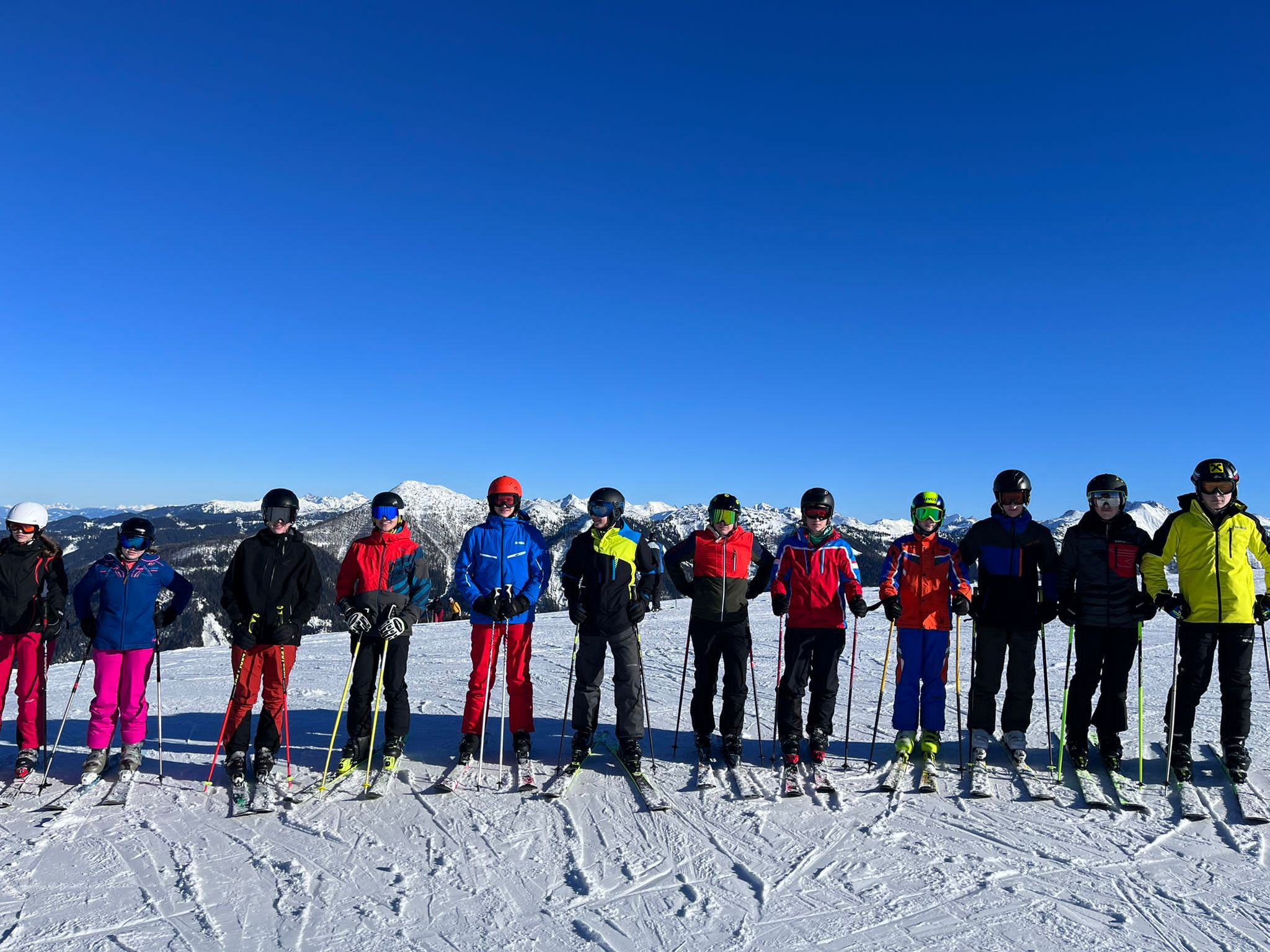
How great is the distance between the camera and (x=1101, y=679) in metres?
6.23

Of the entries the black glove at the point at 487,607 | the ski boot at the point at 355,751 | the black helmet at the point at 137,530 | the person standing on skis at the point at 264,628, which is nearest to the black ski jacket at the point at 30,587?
the black helmet at the point at 137,530

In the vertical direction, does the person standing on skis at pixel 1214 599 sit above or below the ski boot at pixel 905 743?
above

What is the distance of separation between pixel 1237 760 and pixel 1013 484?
8.56ft

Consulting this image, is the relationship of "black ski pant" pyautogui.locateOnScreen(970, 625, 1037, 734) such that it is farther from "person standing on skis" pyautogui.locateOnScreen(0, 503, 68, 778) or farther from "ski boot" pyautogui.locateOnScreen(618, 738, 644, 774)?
"person standing on skis" pyautogui.locateOnScreen(0, 503, 68, 778)

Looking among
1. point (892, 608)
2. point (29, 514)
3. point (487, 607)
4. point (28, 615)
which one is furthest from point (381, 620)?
point (892, 608)

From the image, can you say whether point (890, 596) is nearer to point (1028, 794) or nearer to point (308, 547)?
point (1028, 794)

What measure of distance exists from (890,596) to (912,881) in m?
2.40

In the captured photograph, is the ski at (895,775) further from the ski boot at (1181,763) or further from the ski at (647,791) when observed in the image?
the ski boot at (1181,763)

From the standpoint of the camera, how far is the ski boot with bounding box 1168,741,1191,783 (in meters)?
5.71

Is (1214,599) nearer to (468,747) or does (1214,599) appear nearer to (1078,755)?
(1078,755)

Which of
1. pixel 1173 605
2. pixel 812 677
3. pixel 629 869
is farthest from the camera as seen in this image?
pixel 812 677

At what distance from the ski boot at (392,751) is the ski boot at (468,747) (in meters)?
0.49

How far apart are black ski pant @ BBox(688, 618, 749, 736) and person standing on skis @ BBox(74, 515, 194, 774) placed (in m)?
4.24

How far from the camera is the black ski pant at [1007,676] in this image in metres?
6.18
